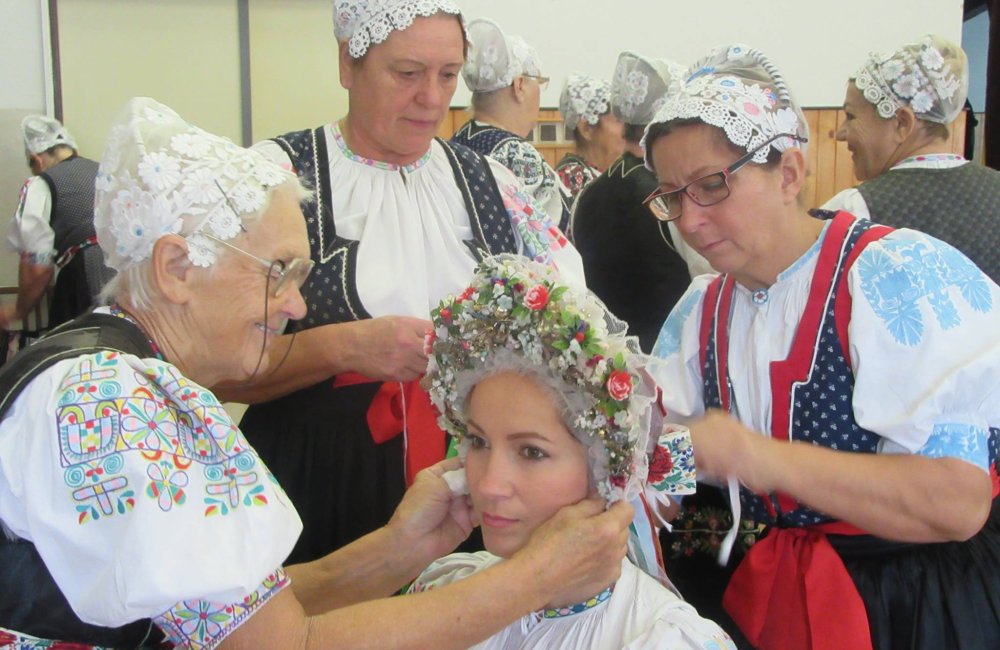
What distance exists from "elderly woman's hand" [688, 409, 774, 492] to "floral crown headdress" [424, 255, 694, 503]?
27 mm

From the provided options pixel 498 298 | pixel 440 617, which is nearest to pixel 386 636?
pixel 440 617

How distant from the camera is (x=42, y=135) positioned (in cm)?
520

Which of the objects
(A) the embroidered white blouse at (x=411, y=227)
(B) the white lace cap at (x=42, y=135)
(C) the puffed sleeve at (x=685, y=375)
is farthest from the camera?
(B) the white lace cap at (x=42, y=135)

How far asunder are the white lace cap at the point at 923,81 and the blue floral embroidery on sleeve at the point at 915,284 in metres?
1.27

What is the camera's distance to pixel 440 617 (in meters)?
1.36

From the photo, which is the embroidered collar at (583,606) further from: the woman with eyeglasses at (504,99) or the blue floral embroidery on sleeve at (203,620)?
the woman with eyeglasses at (504,99)

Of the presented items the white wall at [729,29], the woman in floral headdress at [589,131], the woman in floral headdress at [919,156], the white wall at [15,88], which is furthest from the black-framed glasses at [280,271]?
the white wall at [729,29]

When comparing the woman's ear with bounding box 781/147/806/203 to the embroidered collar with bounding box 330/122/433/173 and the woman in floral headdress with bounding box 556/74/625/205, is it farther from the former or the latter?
the woman in floral headdress with bounding box 556/74/625/205

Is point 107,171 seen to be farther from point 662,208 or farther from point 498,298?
point 662,208

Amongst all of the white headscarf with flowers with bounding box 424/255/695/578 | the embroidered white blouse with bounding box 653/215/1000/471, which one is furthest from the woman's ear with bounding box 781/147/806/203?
the white headscarf with flowers with bounding box 424/255/695/578

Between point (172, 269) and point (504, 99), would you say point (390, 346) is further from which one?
point (504, 99)

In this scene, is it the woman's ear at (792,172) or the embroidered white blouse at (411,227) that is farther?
the embroidered white blouse at (411,227)

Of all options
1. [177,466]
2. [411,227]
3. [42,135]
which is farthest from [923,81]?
[42,135]

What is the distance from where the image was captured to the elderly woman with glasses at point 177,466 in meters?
1.15
